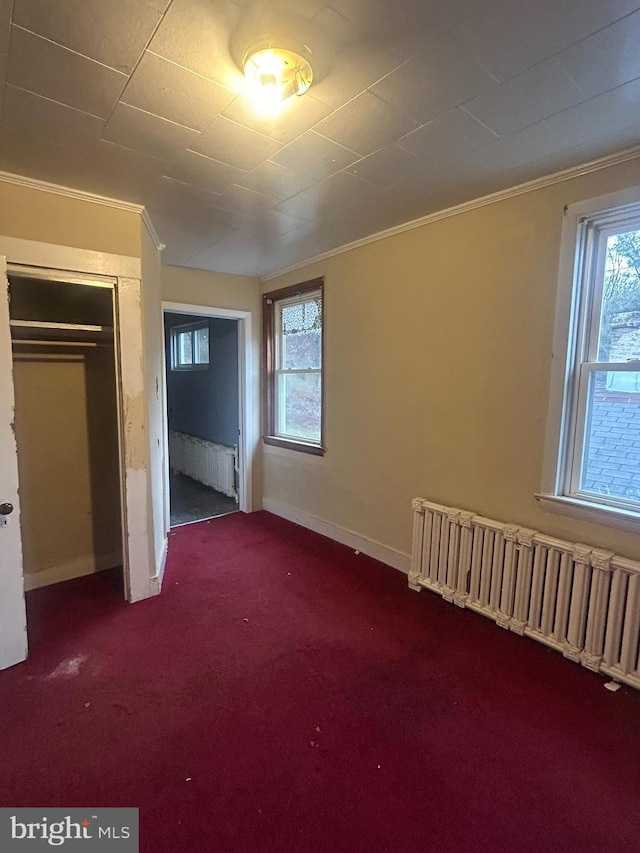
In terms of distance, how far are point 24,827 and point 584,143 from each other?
11.4ft

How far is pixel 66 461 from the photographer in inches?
118

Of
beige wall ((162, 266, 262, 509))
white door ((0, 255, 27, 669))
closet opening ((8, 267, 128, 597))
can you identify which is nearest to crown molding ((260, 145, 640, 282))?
beige wall ((162, 266, 262, 509))

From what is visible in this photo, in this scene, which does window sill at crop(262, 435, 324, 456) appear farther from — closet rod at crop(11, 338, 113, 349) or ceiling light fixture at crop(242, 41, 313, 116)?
ceiling light fixture at crop(242, 41, 313, 116)

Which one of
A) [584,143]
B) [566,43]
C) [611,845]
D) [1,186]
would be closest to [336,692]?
[611,845]

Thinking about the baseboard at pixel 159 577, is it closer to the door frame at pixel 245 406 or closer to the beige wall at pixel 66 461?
the beige wall at pixel 66 461

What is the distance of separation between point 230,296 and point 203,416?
78.6 inches

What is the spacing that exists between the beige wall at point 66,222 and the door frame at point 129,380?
6 cm

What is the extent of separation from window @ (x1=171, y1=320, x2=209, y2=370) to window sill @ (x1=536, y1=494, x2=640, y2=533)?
448 cm

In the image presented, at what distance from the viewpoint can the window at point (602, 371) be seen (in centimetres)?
204

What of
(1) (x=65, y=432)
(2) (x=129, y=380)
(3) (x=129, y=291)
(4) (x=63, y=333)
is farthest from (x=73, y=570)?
(3) (x=129, y=291)

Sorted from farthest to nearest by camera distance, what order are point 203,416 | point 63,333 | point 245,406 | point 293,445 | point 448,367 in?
1. point 203,416
2. point 245,406
3. point 293,445
4. point 63,333
5. point 448,367

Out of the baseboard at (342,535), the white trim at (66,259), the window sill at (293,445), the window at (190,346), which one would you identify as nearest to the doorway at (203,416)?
the window at (190,346)

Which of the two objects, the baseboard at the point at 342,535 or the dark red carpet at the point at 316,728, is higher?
the baseboard at the point at 342,535

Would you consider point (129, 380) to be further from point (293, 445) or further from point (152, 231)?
point (293, 445)
